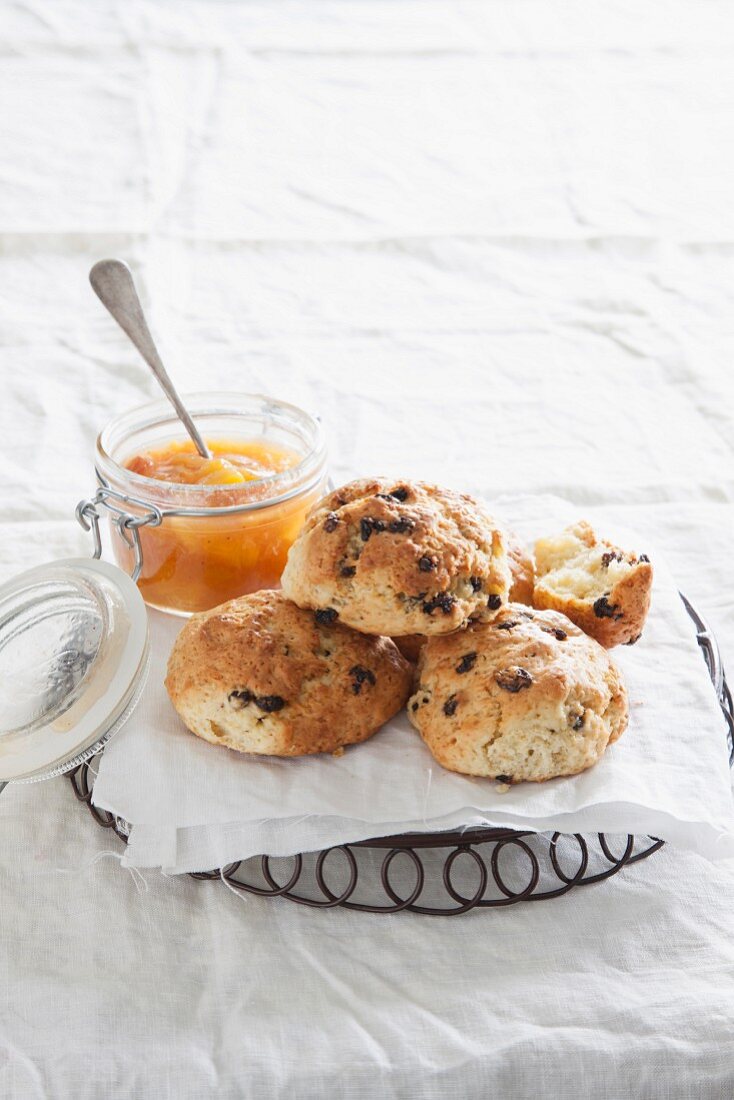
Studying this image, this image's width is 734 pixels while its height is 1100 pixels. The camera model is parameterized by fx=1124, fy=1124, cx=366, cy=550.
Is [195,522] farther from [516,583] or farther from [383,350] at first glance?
[383,350]

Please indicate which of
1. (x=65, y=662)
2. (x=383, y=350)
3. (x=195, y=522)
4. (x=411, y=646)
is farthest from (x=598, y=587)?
(x=383, y=350)

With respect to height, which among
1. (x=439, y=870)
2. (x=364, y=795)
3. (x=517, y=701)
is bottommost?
(x=439, y=870)

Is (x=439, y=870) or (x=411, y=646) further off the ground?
(x=411, y=646)

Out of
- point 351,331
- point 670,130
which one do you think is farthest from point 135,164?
point 670,130

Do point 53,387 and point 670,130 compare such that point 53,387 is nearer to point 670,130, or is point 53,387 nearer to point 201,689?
point 201,689

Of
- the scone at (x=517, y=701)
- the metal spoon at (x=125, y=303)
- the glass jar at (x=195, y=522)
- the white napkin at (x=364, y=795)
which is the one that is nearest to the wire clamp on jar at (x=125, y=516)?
the glass jar at (x=195, y=522)

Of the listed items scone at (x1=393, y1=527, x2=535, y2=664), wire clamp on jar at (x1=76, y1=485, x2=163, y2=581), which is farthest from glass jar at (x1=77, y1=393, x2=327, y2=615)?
scone at (x1=393, y1=527, x2=535, y2=664)
